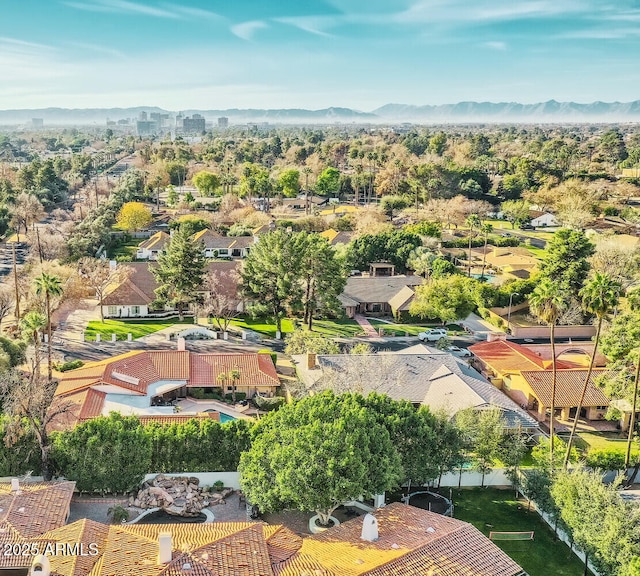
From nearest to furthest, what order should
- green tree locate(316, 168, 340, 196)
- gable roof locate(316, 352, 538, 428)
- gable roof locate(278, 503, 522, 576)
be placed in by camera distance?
gable roof locate(278, 503, 522, 576)
gable roof locate(316, 352, 538, 428)
green tree locate(316, 168, 340, 196)

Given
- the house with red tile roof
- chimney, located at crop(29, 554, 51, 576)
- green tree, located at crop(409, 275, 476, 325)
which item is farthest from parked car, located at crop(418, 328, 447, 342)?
chimney, located at crop(29, 554, 51, 576)

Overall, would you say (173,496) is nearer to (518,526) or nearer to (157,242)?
(518,526)

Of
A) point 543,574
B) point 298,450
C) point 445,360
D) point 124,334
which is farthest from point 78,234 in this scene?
point 543,574

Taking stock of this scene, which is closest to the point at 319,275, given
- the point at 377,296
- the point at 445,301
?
the point at 377,296

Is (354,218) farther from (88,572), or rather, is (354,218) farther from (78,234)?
(88,572)

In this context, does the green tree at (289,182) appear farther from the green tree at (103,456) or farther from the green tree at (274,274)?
the green tree at (103,456)

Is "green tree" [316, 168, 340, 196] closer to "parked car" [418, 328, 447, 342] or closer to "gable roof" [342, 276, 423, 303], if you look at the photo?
"gable roof" [342, 276, 423, 303]

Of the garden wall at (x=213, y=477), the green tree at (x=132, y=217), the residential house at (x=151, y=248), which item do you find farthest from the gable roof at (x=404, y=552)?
the green tree at (x=132, y=217)
